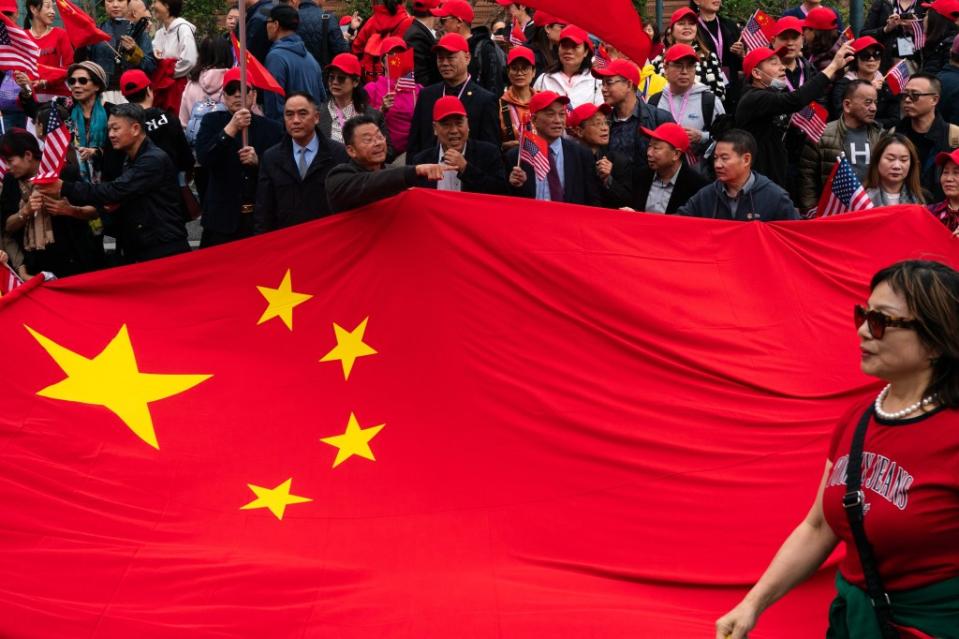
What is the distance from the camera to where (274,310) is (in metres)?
7.06

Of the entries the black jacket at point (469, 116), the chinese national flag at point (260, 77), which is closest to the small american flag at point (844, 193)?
the black jacket at point (469, 116)

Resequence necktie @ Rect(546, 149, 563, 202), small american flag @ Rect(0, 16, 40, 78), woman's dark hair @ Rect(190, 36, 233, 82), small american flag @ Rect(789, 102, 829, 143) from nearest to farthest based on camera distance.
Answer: necktie @ Rect(546, 149, 563, 202) < small american flag @ Rect(789, 102, 829, 143) < small american flag @ Rect(0, 16, 40, 78) < woman's dark hair @ Rect(190, 36, 233, 82)

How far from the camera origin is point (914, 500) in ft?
12.3

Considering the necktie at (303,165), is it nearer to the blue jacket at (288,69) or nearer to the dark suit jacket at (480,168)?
the dark suit jacket at (480,168)

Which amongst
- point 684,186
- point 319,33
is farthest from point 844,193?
point 319,33

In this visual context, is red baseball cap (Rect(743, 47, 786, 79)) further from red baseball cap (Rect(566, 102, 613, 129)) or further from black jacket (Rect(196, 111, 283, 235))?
black jacket (Rect(196, 111, 283, 235))

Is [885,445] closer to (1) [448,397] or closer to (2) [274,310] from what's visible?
(1) [448,397]

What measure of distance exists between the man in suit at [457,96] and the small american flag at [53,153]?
2.23m

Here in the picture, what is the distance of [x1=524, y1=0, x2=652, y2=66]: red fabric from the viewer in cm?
766

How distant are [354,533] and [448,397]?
32.4 inches

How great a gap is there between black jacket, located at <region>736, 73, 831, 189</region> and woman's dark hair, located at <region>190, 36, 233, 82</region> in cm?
391

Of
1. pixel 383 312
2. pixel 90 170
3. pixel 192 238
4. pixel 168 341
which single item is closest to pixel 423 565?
pixel 383 312

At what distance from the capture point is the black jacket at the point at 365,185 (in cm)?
696

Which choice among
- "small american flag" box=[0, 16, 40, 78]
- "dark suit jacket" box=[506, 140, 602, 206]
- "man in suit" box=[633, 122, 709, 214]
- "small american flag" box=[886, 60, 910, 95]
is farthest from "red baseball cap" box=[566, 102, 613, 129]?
"small american flag" box=[0, 16, 40, 78]
